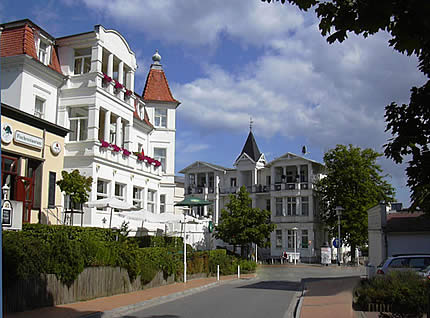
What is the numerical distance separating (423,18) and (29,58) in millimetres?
21356

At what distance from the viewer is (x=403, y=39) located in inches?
191

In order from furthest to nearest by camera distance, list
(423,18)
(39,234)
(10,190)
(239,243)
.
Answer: (239,243), (10,190), (39,234), (423,18)

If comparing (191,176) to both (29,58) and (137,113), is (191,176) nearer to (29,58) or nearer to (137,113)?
(137,113)

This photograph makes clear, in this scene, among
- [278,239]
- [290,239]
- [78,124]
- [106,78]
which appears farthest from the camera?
[278,239]

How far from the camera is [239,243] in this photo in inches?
1496

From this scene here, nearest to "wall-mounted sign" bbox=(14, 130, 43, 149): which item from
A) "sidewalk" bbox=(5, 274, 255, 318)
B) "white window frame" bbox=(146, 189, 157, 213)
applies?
"sidewalk" bbox=(5, 274, 255, 318)

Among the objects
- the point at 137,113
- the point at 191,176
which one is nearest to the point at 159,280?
the point at 137,113

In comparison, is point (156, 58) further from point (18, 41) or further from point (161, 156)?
point (18, 41)

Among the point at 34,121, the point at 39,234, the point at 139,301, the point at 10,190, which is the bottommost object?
the point at 139,301

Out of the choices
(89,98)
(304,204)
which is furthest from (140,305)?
(304,204)

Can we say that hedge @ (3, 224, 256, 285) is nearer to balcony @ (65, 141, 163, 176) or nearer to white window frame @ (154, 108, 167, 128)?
balcony @ (65, 141, 163, 176)

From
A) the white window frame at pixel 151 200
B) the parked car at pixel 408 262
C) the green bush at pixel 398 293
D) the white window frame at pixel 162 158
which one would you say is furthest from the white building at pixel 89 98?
the green bush at pixel 398 293

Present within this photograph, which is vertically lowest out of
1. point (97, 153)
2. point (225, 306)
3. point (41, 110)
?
point (225, 306)

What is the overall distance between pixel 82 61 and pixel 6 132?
890cm
